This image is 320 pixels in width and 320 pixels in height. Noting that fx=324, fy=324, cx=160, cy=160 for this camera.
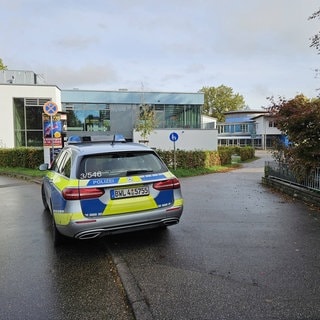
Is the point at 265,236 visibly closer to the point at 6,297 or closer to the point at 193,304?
the point at 193,304

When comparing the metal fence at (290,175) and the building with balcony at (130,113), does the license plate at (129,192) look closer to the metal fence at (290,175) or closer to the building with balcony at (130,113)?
the metal fence at (290,175)

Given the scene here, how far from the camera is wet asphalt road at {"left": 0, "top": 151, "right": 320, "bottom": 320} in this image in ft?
10.4

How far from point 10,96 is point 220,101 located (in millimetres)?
73352

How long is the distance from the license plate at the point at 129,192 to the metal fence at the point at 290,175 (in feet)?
18.0

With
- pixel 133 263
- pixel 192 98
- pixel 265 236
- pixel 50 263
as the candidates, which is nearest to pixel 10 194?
pixel 50 263

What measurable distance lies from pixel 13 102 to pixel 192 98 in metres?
21.3

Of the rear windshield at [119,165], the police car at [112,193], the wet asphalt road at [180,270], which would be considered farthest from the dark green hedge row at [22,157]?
the rear windshield at [119,165]

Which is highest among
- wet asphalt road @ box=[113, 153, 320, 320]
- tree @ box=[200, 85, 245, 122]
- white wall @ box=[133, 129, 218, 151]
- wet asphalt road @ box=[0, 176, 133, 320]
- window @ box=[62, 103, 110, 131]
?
tree @ box=[200, 85, 245, 122]

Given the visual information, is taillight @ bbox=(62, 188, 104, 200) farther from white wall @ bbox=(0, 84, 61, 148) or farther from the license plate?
white wall @ bbox=(0, 84, 61, 148)

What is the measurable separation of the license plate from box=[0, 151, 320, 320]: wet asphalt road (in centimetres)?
87

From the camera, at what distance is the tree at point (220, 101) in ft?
299

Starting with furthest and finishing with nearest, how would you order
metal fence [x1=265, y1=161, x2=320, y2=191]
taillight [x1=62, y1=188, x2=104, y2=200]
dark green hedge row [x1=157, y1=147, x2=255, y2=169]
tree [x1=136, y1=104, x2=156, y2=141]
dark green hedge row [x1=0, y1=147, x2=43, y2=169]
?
tree [x1=136, y1=104, x2=156, y2=141]
dark green hedge row [x1=157, y1=147, x2=255, y2=169]
dark green hedge row [x1=0, y1=147, x2=43, y2=169]
metal fence [x1=265, y1=161, x2=320, y2=191]
taillight [x1=62, y1=188, x2=104, y2=200]

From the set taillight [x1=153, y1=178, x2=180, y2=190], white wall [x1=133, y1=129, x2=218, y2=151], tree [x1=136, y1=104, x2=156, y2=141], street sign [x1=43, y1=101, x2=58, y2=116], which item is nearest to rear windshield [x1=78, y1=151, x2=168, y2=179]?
taillight [x1=153, y1=178, x2=180, y2=190]

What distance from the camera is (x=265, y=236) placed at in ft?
18.1
